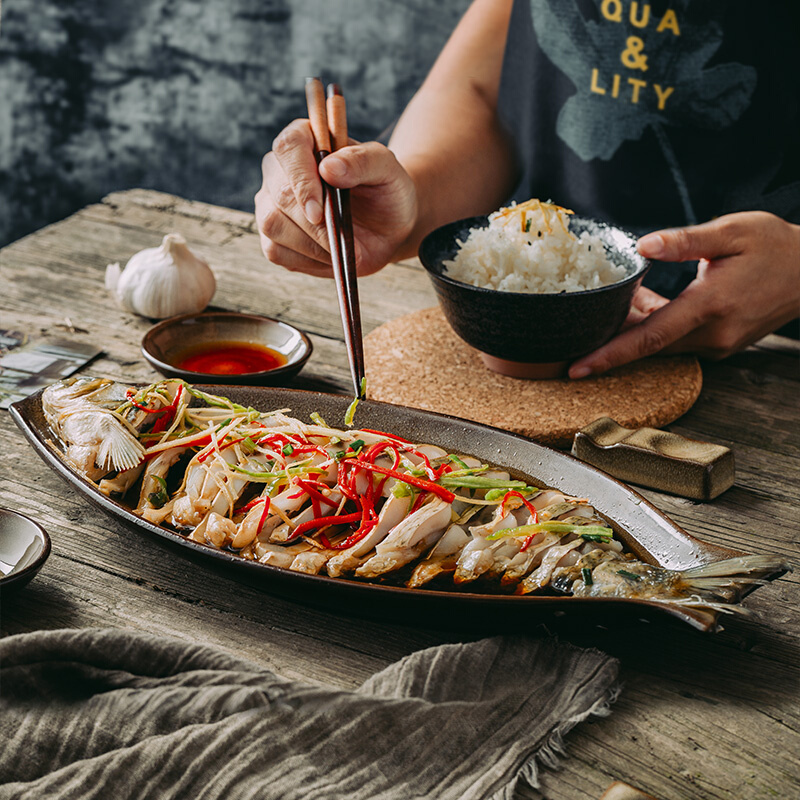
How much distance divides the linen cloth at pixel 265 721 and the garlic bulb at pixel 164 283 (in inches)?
44.6

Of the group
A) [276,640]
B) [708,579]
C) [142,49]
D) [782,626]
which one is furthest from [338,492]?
[142,49]

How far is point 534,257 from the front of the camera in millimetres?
1689

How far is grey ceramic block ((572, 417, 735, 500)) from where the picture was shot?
1362 millimetres

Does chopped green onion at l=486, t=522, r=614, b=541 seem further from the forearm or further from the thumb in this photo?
the forearm

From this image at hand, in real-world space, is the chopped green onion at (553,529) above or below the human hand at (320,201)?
below

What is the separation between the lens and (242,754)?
0.83 metres

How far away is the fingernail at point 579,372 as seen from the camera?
1.74 m

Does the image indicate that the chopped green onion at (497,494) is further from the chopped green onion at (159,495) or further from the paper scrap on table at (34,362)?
the paper scrap on table at (34,362)

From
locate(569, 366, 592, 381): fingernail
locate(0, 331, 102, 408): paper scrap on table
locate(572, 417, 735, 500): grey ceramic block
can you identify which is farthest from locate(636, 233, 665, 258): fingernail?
locate(0, 331, 102, 408): paper scrap on table

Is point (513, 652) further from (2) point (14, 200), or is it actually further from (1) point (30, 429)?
(2) point (14, 200)

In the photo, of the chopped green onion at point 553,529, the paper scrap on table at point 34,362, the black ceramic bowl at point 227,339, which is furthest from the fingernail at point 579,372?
the paper scrap on table at point 34,362

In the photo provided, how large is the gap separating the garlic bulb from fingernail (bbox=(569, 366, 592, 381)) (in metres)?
0.89

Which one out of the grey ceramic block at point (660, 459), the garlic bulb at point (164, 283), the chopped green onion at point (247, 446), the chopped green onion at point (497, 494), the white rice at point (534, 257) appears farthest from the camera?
the garlic bulb at point (164, 283)

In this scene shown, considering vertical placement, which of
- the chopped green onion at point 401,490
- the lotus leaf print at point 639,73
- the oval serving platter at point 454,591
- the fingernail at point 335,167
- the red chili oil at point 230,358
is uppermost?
the lotus leaf print at point 639,73
